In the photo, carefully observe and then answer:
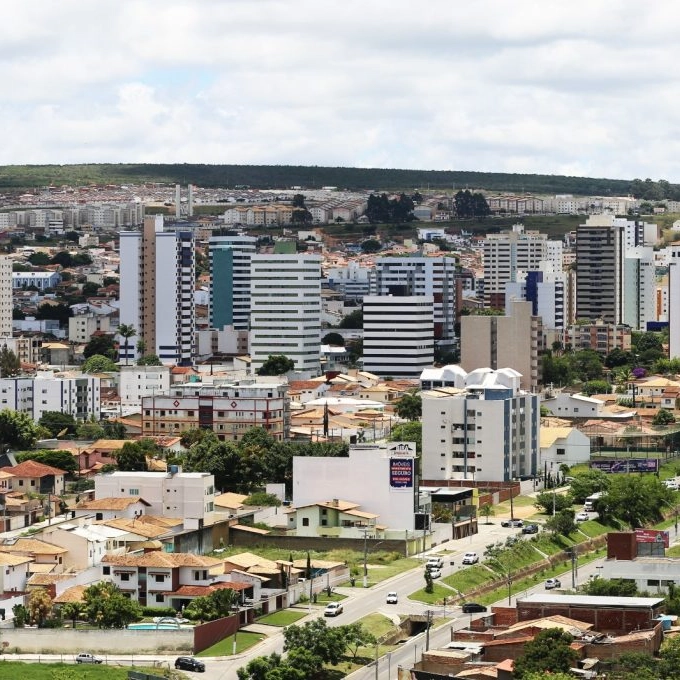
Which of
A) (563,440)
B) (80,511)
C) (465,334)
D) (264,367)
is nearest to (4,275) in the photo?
(264,367)

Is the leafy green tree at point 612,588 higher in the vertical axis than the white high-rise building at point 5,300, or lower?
lower

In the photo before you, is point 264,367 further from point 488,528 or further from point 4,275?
point 488,528

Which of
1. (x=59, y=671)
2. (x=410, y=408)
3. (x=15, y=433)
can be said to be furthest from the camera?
(x=410, y=408)

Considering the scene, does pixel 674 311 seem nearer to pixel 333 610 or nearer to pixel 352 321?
pixel 352 321

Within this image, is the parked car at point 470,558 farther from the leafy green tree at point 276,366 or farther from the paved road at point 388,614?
the leafy green tree at point 276,366

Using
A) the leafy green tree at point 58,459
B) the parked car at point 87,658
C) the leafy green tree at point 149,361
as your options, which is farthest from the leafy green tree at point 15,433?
the parked car at point 87,658

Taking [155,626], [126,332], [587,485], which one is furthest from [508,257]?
[155,626]

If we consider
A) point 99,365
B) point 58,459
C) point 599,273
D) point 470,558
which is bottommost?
point 470,558
